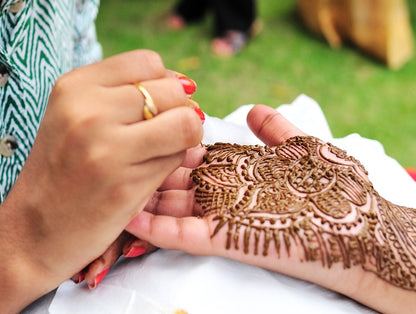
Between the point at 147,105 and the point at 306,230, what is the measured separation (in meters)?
0.33

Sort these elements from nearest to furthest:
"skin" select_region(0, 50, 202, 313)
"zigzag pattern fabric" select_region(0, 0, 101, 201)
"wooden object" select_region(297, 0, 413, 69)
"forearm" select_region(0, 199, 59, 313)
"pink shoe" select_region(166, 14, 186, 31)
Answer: "skin" select_region(0, 50, 202, 313)
"forearm" select_region(0, 199, 59, 313)
"zigzag pattern fabric" select_region(0, 0, 101, 201)
"wooden object" select_region(297, 0, 413, 69)
"pink shoe" select_region(166, 14, 186, 31)

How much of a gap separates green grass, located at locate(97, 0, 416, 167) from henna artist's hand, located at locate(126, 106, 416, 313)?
1.61m

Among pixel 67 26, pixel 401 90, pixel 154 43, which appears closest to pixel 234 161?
pixel 67 26

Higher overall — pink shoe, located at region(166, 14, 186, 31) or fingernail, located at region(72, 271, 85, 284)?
fingernail, located at region(72, 271, 85, 284)

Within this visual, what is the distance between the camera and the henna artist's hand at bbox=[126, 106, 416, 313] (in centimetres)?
76

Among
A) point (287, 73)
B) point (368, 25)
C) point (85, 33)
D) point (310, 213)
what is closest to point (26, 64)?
point (85, 33)

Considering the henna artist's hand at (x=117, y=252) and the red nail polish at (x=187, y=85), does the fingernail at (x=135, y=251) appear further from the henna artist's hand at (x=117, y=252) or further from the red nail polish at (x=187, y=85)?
the red nail polish at (x=187, y=85)

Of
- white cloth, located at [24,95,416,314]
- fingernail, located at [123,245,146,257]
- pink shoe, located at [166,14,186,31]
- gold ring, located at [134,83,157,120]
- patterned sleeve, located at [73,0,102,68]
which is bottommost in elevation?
pink shoe, located at [166,14,186,31]

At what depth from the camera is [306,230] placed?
0.75 meters

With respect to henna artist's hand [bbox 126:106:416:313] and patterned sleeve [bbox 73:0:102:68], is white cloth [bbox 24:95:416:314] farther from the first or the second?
patterned sleeve [bbox 73:0:102:68]

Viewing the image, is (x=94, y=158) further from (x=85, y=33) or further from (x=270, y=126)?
(x=85, y=33)

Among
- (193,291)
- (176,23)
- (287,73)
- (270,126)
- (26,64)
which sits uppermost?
(26,64)

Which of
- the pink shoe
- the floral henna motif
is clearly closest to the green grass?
the pink shoe

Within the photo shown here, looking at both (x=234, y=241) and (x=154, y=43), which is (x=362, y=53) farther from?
(x=234, y=241)
